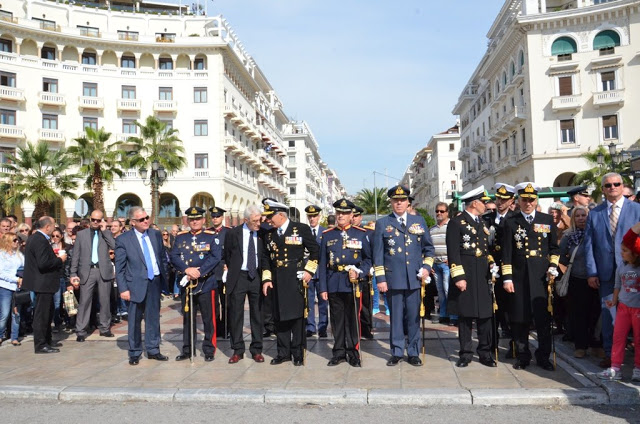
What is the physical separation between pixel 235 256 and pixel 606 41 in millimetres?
40835

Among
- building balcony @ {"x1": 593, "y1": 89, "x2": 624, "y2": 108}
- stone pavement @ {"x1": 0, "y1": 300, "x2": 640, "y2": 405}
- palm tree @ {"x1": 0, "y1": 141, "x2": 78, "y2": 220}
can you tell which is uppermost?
building balcony @ {"x1": 593, "y1": 89, "x2": 624, "y2": 108}

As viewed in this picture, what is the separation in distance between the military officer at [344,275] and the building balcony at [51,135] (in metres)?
43.0

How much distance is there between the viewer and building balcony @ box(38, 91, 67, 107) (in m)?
44.3

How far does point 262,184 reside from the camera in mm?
65312

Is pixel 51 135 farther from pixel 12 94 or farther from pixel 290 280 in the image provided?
pixel 290 280

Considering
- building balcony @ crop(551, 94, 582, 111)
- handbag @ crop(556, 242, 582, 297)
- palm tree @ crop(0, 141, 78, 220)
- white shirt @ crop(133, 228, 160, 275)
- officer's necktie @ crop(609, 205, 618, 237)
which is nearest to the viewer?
officer's necktie @ crop(609, 205, 618, 237)

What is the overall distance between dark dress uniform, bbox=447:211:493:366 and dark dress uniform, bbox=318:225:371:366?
129cm

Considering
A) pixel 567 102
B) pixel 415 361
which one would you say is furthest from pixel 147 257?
pixel 567 102

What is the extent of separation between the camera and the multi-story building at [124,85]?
44188 millimetres

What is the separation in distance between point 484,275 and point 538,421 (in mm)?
2504

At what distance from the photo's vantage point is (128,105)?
4678 cm

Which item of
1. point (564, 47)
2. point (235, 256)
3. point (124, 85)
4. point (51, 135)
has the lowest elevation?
point (235, 256)

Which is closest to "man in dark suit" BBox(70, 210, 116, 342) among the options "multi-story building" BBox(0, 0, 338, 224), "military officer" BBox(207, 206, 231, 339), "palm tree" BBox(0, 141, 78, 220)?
"military officer" BBox(207, 206, 231, 339)

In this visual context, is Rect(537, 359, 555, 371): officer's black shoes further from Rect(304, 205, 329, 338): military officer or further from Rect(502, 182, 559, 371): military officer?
Rect(304, 205, 329, 338): military officer
